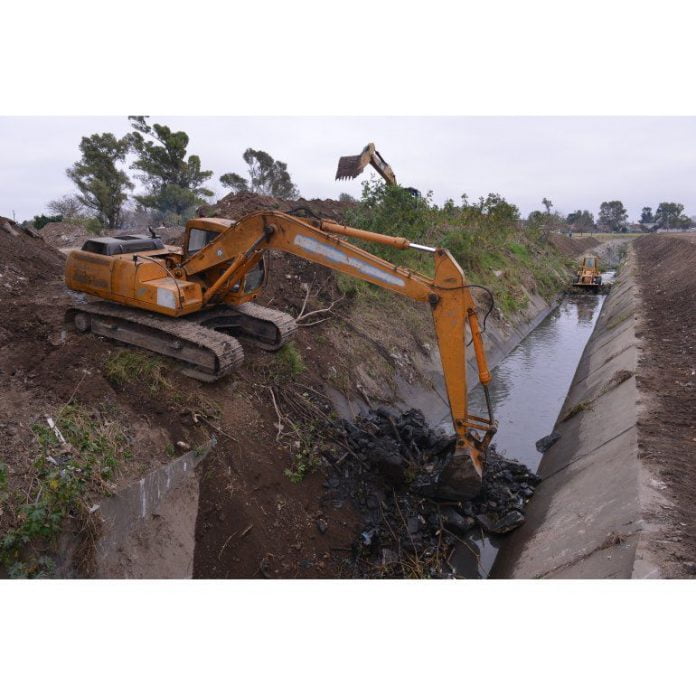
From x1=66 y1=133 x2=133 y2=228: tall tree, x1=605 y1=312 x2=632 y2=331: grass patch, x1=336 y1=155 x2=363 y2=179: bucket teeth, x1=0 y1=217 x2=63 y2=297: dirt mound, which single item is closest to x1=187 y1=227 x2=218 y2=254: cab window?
x1=0 y1=217 x2=63 y2=297: dirt mound

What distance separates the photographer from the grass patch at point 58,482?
466 cm

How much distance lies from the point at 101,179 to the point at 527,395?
25.6m

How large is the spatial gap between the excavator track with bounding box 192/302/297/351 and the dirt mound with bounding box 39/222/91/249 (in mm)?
13175

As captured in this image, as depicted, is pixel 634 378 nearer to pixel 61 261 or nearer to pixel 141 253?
pixel 141 253

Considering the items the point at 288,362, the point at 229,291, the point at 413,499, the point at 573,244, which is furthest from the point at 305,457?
the point at 573,244

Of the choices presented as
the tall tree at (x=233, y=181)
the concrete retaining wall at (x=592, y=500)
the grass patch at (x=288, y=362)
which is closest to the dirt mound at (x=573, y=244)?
the tall tree at (x=233, y=181)

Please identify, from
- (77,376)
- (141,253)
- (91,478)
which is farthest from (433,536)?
(141,253)

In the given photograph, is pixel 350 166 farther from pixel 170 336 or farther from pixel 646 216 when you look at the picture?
pixel 646 216

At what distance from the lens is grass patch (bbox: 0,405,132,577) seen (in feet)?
15.3

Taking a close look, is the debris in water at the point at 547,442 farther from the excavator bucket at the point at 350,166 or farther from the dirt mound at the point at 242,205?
the excavator bucket at the point at 350,166

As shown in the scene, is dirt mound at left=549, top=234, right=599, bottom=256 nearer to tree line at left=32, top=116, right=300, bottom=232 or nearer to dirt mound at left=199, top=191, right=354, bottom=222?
tree line at left=32, top=116, right=300, bottom=232

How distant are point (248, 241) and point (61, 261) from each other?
7250mm

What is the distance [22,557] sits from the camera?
4.64 metres

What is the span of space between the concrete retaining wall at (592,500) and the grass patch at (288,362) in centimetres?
438
